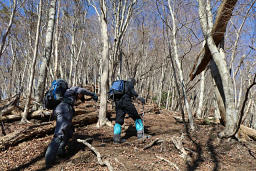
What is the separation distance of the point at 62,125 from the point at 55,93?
0.69 metres

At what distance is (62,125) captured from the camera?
340 cm

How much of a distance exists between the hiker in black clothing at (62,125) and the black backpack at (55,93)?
0.09 m

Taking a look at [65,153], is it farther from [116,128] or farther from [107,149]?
[116,128]

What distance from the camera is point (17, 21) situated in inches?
432

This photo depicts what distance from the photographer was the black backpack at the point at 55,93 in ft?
11.6

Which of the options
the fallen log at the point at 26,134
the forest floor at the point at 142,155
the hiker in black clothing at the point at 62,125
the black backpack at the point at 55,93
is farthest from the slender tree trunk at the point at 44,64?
the hiker in black clothing at the point at 62,125

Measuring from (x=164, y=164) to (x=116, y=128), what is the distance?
1.51 m

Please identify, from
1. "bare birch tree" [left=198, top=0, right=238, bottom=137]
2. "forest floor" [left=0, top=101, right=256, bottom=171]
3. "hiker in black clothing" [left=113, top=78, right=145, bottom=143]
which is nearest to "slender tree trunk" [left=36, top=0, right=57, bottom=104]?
"forest floor" [left=0, top=101, right=256, bottom=171]

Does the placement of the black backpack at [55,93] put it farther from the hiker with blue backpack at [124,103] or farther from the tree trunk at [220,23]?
the tree trunk at [220,23]

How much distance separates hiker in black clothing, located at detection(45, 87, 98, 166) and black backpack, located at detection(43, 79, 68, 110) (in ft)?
0.31

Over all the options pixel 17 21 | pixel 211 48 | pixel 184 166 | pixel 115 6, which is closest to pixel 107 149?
pixel 184 166

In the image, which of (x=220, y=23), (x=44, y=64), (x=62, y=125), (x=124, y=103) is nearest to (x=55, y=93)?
(x=62, y=125)

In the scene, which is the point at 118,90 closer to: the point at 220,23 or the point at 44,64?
the point at 220,23

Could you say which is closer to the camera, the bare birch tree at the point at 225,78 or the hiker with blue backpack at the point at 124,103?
the bare birch tree at the point at 225,78
